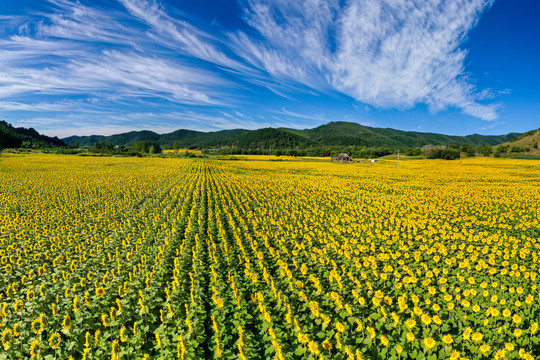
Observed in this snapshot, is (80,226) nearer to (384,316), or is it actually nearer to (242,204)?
(242,204)

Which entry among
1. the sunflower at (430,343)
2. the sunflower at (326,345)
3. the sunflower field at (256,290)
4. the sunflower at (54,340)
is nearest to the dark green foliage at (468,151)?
the sunflower field at (256,290)

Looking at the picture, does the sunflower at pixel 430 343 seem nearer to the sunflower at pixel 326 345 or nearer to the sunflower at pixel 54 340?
the sunflower at pixel 326 345

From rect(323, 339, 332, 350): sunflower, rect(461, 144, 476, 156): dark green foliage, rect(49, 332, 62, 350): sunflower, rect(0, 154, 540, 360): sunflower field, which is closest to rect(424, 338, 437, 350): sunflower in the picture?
rect(0, 154, 540, 360): sunflower field

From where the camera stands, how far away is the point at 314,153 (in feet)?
445

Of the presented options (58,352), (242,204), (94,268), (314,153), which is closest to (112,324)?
(58,352)

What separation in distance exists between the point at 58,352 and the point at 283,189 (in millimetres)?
21803

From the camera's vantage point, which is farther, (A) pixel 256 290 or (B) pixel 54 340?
(A) pixel 256 290

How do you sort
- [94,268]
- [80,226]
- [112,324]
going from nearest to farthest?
[112,324] → [94,268] → [80,226]

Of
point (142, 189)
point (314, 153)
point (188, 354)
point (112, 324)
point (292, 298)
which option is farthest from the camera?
point (314, 153)

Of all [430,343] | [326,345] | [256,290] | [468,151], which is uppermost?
[468,151]

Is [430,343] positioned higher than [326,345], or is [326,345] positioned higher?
[430,343]

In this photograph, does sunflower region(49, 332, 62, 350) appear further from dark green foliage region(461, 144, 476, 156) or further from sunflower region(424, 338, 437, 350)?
dark green foliage region(461, 144, 476, 156)

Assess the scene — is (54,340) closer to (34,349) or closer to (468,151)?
(34,349)

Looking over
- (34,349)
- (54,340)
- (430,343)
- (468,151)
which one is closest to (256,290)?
(430,343)
